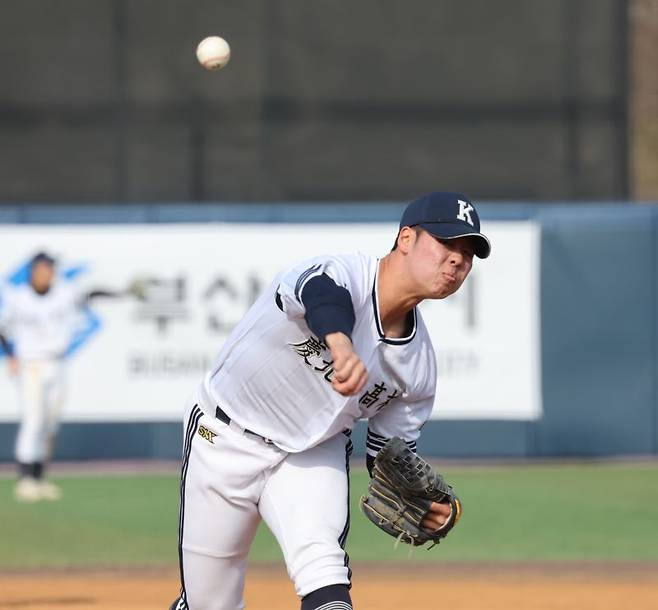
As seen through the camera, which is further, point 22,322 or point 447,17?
point 447,17

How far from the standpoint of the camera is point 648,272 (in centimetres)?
1318

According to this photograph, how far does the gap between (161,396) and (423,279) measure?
8585mm

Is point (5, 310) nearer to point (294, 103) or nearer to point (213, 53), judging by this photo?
point (294, 103)

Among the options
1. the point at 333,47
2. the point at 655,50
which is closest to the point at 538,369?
the point at 333,47

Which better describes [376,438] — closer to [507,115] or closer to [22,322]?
[22,322]

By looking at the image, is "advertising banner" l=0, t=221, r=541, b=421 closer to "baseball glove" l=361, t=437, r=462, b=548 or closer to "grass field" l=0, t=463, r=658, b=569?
"grass field" l=0, t=463, r=658, b=569

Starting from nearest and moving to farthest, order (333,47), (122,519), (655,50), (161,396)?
(122,519) → (161,396) → (333,47) → (655,50)

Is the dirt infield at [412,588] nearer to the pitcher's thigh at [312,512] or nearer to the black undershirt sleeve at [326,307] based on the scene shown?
the pitcher's thigh at [312,512]

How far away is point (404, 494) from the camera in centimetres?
490

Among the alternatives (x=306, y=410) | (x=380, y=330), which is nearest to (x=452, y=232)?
(x=380, y=330)

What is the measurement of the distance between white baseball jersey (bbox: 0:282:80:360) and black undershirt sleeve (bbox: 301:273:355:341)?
7.59 meters

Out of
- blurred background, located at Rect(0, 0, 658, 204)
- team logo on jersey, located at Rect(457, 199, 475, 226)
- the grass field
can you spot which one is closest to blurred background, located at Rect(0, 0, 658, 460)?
blurred background, located at Rect(0, 0, 658, 204)

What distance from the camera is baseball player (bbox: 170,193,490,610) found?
452 centimetres

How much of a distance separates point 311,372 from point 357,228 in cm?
838
